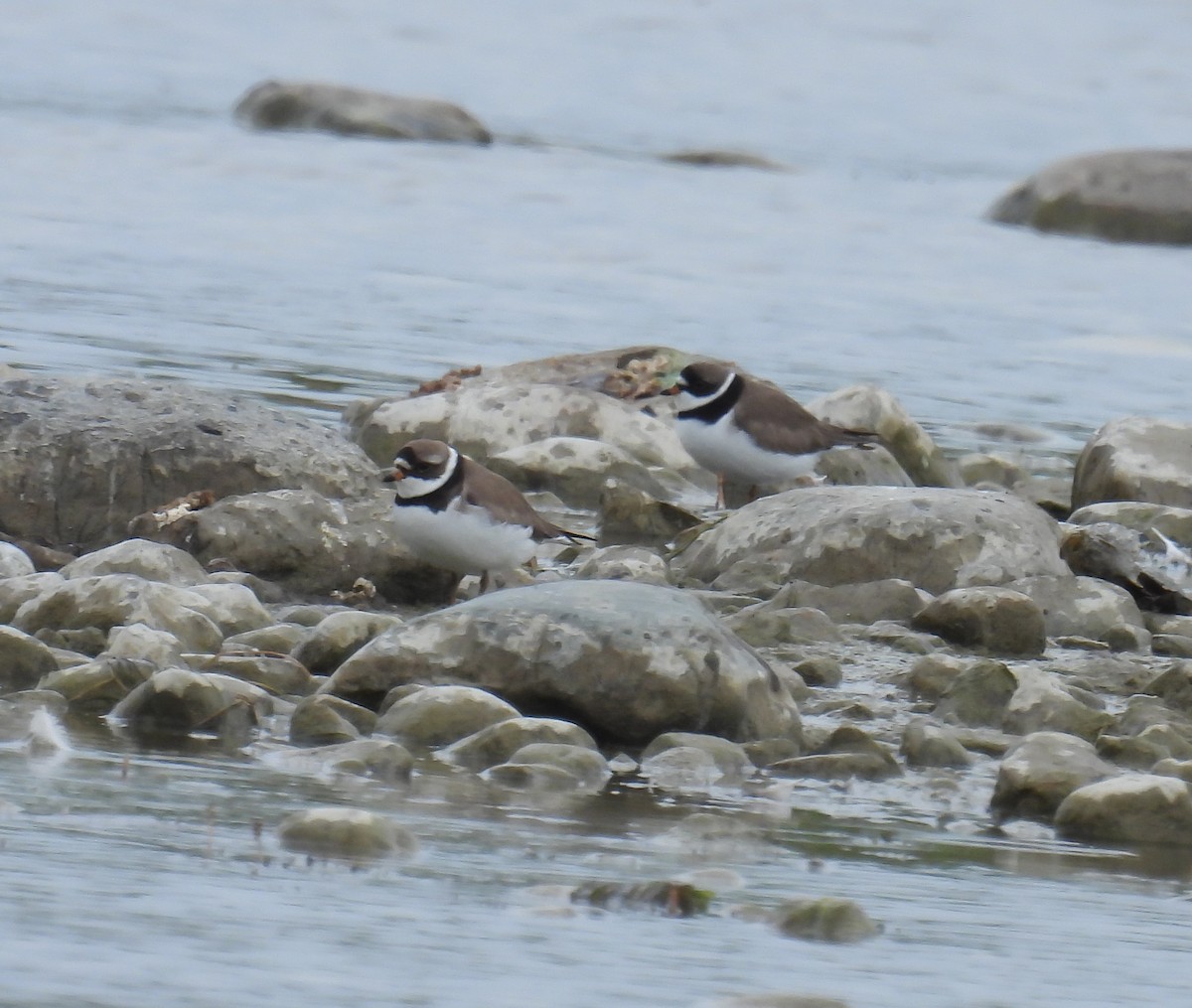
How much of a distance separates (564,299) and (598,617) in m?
10.4

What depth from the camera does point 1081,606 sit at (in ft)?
25.7

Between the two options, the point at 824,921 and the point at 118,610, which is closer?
the point at 824,921

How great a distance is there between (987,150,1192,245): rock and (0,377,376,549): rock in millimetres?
15313

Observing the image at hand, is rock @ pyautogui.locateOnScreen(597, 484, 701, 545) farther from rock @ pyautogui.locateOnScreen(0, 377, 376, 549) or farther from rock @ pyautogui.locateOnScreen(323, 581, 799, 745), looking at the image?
rock @ pyautogui.locateOnScreen(323, 581, 799, 745)

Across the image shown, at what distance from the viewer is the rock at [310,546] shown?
7.79 meters

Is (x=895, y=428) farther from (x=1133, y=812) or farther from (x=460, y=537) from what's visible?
(x=1133, y=812)

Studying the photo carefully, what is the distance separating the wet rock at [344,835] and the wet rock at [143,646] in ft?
5.36

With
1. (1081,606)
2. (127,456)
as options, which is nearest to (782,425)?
(1081,606)

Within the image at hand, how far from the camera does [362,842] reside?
15.0 ft

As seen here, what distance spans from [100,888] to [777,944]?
125 cm

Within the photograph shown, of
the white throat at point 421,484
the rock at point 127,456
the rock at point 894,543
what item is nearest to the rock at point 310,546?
the rock at point 127,456

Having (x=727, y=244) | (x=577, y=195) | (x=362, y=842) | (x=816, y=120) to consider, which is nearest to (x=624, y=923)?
(x=362, y=842)

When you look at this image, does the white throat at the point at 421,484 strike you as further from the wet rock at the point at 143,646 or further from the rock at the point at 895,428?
the rock at the point at 895,428

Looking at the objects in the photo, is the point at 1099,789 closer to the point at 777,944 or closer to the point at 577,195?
the point at 777,944
